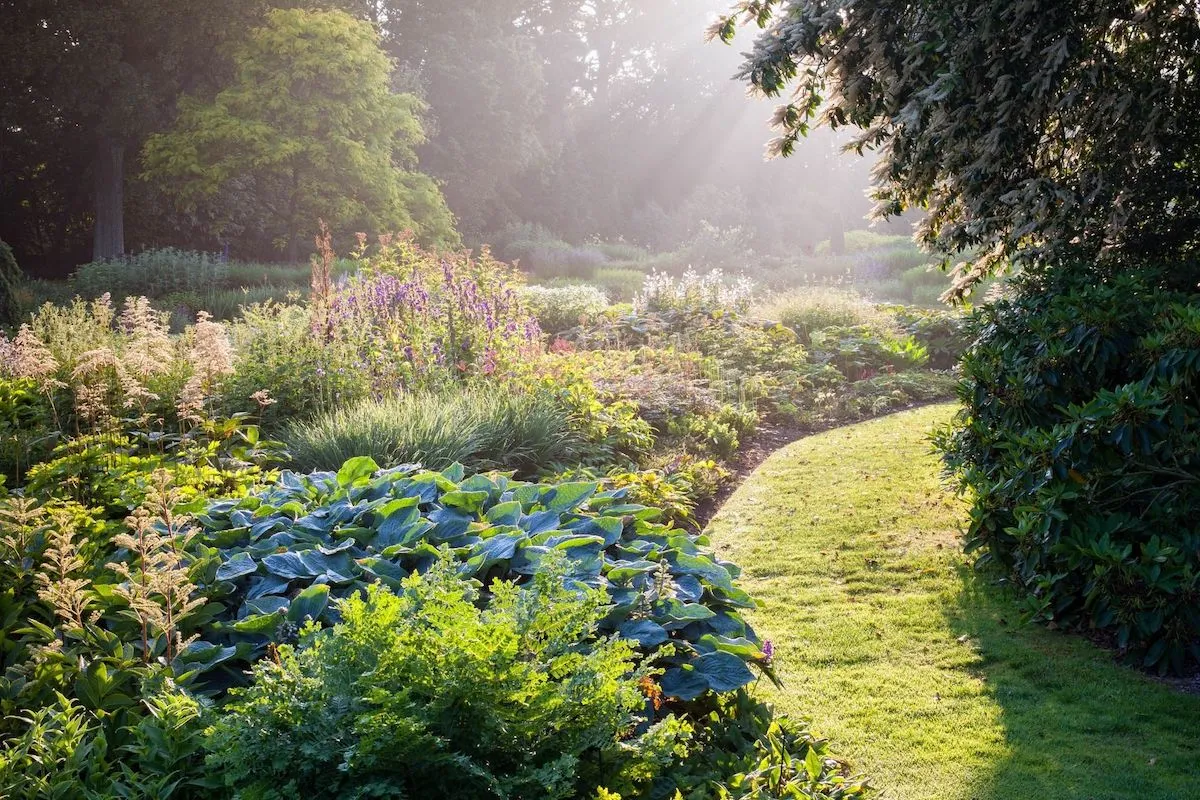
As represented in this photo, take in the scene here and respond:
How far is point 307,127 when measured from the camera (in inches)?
714

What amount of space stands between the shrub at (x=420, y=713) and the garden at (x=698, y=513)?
0.01 meters

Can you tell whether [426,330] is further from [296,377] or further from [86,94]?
[86,94]

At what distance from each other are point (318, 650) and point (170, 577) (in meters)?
0.68

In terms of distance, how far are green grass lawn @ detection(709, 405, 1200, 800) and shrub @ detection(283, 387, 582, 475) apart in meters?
1.30

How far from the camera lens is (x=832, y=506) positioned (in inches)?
239

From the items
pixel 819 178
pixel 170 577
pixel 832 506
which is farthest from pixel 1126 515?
pixel 819 178

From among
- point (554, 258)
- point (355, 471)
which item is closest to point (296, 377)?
point (355, 471)

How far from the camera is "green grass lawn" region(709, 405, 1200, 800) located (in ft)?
9.83

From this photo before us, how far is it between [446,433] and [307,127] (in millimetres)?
15018

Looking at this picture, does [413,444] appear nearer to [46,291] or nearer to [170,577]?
[170,577]

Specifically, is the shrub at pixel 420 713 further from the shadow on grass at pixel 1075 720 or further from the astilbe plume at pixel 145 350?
the astilbe plume at pixel 145 350

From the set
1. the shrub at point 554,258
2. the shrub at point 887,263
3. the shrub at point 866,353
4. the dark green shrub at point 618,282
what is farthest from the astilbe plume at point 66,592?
the shrub at point 887,263

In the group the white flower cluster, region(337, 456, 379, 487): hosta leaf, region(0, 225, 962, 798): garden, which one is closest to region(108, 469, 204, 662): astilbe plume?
region(0, 225, 962, 798): garden

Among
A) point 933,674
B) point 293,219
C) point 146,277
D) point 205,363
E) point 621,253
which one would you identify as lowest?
point 933,674
